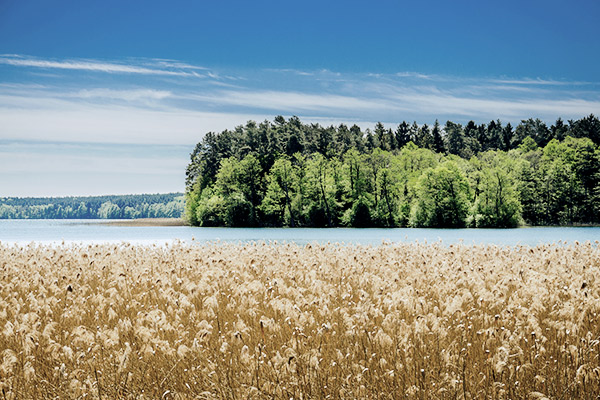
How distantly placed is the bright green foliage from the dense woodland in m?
0.16

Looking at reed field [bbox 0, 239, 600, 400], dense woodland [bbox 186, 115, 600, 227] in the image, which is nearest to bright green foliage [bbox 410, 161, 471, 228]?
dense woodland [bbox 186, 115, 600, 227]

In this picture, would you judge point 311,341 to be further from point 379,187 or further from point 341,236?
point 379,187

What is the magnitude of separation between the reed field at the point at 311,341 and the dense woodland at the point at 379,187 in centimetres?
7836

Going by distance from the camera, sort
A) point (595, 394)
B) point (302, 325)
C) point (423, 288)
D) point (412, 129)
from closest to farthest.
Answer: point (595, 394) → point (302, 325) → point (423, 288) → point (412, 129)

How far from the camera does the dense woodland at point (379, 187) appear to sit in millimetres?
87750

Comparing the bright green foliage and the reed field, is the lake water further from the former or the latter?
the reed field

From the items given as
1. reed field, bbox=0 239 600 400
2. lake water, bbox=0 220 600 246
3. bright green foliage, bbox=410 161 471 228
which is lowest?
lake water, bbox=0 220 600 246

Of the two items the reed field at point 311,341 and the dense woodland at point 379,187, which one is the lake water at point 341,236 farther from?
the reed field at point 311,341

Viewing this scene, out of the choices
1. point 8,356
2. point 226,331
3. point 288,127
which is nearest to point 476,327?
point 226,331

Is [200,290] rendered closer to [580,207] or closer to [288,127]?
[580,207]

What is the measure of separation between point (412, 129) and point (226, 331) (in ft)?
534

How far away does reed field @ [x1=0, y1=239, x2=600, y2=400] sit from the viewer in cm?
568

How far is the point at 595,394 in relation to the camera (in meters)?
5.62

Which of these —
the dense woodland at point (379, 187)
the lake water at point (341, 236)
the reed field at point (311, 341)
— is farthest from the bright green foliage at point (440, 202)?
the reed field at point (311, 341)
